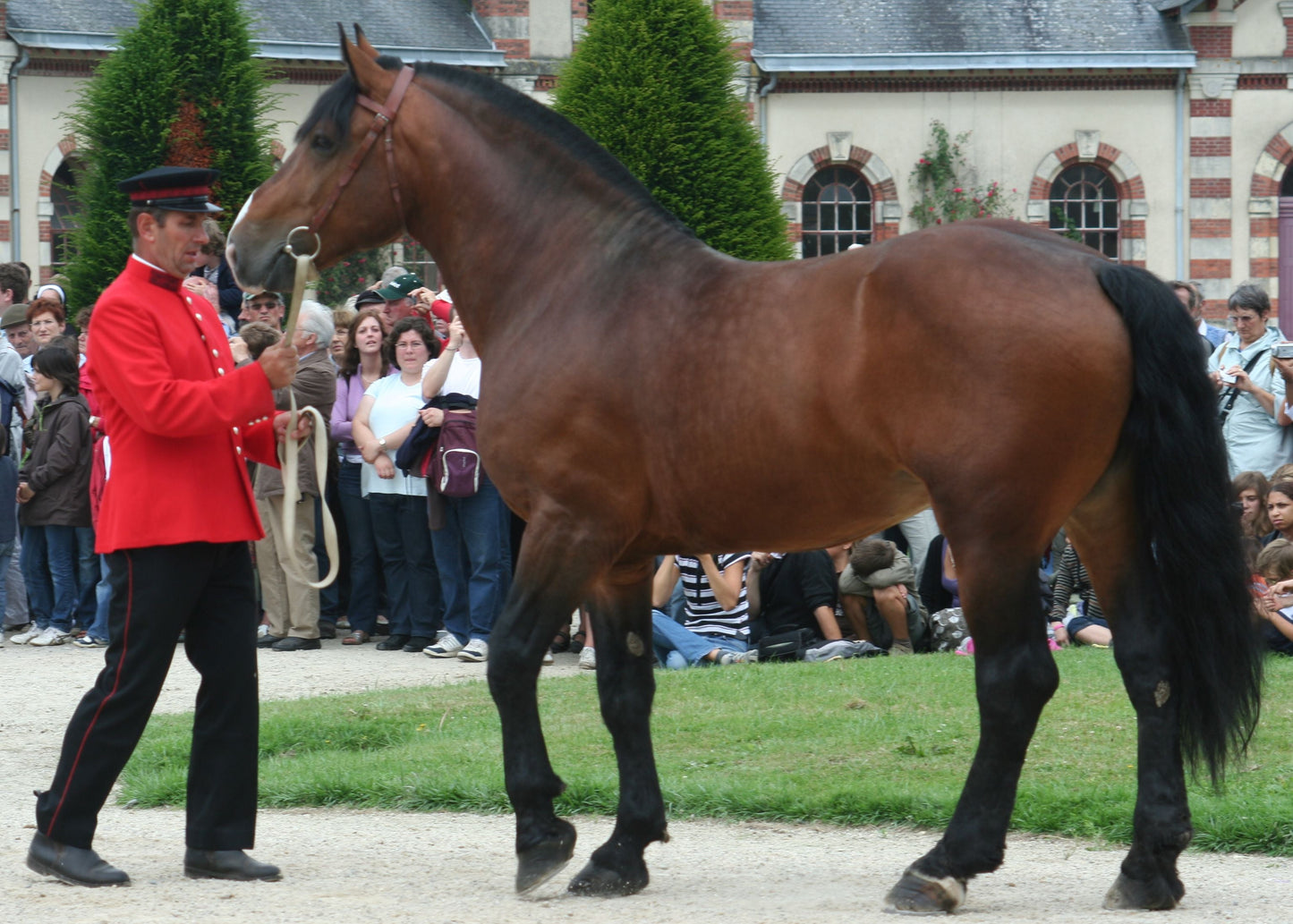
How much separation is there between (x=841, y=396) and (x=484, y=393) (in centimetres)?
113

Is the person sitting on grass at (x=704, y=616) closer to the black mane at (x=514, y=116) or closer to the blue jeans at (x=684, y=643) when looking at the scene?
the blue jeans at (x=684, y=643)

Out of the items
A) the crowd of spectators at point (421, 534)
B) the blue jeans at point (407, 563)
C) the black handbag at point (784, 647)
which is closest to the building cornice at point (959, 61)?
the crowd of spectators at point (421, 534)

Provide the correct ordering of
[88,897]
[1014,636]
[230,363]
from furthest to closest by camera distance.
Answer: [230,363] → [88,897] → [1014,636]

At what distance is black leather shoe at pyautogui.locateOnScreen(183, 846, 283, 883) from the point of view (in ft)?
16.4

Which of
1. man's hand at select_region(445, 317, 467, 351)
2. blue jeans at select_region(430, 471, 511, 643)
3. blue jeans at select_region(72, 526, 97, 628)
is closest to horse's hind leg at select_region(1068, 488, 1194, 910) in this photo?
man's hand at select_region(445, 317, 467, 351)

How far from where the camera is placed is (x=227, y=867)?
503 cm

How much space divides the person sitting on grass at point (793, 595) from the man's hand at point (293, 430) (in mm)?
4625

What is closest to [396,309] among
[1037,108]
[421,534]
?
[421,534]

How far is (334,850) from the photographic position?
17.8 feet

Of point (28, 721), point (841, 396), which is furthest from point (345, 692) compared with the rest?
point (841, 396)

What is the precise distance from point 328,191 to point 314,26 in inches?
811

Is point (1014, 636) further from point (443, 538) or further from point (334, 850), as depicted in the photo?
point (443, 538)

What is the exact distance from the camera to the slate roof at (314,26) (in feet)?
75.3

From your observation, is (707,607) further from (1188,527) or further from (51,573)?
(1188,527)
